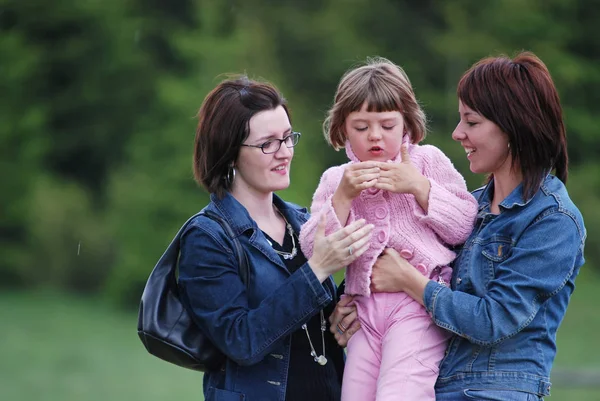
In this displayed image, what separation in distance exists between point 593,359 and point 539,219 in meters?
14.4

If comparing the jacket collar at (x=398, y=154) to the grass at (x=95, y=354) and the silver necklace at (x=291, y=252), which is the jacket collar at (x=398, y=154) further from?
the grass at (x=95, y=354)

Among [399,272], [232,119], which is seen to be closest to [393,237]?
[399,272]

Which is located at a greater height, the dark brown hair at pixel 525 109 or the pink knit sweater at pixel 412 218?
the dark brown hair at pixel 525 109

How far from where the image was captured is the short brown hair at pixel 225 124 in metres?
3.81

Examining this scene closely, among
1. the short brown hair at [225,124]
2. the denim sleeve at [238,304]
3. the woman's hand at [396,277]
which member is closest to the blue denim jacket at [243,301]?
the denim sleeve at [238,304]

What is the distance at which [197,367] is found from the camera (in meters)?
3.77

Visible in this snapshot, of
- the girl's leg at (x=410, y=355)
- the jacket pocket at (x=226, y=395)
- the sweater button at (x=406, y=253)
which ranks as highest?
the sweater button at (x=406, y=253)

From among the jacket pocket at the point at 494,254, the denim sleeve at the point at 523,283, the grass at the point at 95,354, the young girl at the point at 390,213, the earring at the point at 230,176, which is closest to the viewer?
the denim sleeve at the point at 523,283

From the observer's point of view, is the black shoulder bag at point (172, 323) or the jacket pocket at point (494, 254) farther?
the black shoulder bag at point (172, 323)

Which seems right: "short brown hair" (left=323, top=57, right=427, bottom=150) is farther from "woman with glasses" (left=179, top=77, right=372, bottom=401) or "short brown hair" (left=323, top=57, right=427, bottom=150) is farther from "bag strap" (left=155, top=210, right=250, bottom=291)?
"bag strap" (left=155, top=210, right=250, bottom=291)

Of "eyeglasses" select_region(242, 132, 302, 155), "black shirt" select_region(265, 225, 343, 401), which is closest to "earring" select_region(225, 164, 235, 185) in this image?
"eyeglasses" select_region(242, 132, 302, 155)

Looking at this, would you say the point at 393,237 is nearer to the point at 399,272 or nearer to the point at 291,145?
the point at 399,272

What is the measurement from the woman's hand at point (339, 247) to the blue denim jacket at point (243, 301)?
48 millimetres

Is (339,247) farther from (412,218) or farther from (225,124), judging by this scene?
(225,124)
